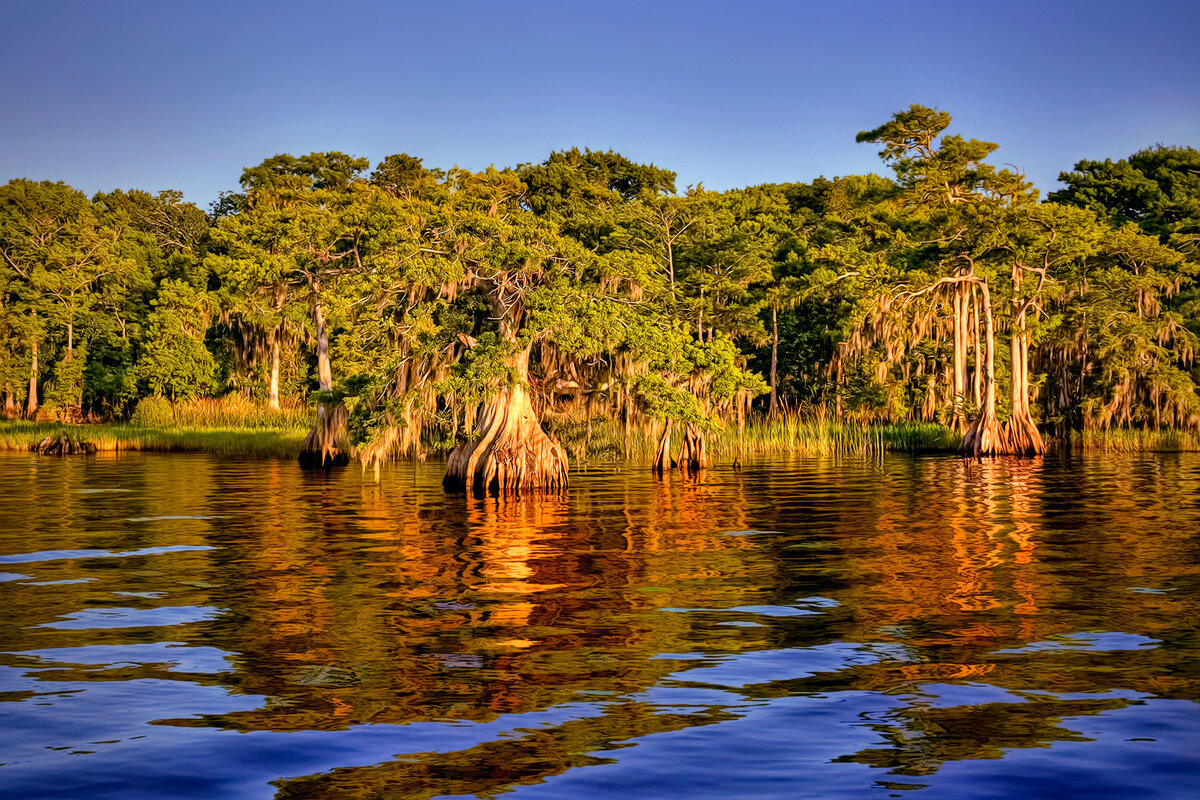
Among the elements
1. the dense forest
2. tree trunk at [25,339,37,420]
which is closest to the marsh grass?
the dense forest

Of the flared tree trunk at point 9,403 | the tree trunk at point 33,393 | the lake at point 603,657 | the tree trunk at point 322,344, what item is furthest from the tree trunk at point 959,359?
the flared tree trunk at point 9,403

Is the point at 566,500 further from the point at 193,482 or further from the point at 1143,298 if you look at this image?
the point at 1143,298

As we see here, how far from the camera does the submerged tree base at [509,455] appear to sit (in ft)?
89.9

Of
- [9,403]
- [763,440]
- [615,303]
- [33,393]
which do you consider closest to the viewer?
[615,303]

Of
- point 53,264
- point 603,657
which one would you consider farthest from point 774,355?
point 603,657

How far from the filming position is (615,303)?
1166 inches

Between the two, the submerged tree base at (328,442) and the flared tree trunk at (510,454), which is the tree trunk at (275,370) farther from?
the flared tree trunk at (510,454)

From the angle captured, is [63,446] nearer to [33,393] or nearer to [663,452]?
[33,393]

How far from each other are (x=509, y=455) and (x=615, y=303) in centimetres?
495

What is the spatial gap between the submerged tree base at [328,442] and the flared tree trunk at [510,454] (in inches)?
460

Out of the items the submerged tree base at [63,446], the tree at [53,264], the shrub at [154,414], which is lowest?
the submerged tree base at [63,446]

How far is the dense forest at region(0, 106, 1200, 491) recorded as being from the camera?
29.0 m

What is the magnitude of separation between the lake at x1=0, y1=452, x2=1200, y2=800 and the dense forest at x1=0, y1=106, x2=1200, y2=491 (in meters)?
7.66

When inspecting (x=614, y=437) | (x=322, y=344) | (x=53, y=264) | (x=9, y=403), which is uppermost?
(x=53, y=264)
